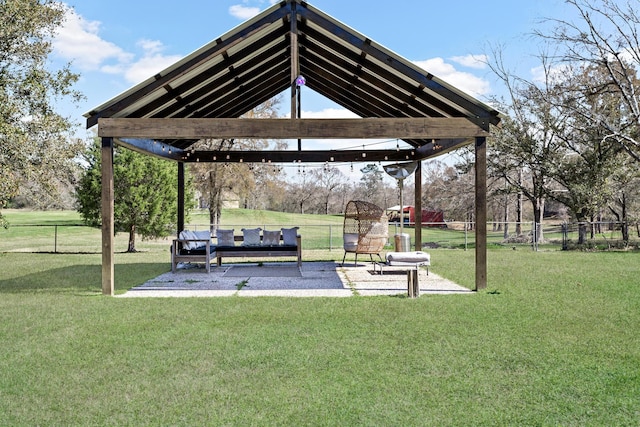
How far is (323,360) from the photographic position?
4.50m

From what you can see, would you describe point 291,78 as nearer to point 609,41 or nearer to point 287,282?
point 287,282

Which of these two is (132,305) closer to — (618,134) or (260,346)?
(260,346)

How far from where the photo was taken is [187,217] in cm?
1991

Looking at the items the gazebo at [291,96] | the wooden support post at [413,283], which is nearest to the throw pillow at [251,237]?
A: the gazebo at [291,96]

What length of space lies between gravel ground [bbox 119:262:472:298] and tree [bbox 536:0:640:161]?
462 inches

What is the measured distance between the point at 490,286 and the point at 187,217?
13.8 metres

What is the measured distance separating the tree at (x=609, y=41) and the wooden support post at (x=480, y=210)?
11855 mm

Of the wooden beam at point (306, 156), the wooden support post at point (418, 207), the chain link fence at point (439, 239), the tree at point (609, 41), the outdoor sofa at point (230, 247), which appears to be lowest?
the chain link fence at point (439, 239)

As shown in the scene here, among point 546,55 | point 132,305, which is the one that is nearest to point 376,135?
point 132,305

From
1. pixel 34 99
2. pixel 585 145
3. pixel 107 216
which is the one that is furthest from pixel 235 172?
pixel 107 216

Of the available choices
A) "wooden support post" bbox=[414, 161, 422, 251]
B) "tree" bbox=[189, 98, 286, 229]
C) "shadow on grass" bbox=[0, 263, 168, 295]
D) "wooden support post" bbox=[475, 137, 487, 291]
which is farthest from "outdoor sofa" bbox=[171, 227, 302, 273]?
"tree" bbox=[189, 98, 286, 229]

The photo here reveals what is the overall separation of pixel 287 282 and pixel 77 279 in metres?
4.13

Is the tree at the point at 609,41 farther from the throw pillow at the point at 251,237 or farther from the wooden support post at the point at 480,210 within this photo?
the throw pillow at the point at 251,237

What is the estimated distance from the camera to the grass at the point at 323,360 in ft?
11.2
